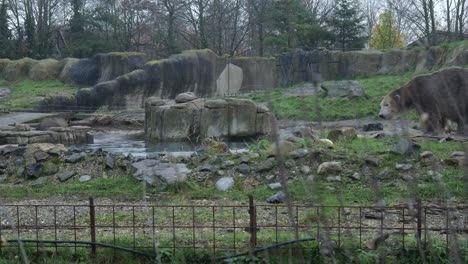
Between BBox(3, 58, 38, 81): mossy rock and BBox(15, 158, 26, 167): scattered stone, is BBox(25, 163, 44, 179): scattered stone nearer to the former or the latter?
BBox(15, 158, 26, 167): scattered stone

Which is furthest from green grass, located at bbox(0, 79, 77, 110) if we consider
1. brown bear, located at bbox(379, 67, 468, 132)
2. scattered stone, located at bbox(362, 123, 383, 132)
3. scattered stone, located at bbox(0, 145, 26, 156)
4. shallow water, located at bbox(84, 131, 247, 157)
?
brown bear, located at bbox(379, 67, 468, 132)

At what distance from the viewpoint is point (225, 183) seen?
975cm

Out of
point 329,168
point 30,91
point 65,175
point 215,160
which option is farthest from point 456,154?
point 30,91

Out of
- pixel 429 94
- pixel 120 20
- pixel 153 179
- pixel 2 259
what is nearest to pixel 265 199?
pixel 153 179

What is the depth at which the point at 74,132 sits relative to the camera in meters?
20.2

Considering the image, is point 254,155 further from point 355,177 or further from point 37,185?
point 37,185

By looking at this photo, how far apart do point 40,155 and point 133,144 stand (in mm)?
7539

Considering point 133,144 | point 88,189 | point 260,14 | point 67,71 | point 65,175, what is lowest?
point 133,144

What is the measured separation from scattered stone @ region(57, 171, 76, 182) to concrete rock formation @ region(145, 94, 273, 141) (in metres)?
9.02

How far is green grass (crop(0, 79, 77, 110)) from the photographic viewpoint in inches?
1190

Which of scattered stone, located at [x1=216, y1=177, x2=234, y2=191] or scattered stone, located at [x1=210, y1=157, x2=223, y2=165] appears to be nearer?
scattered stone, located at [x1=216, y1=177, x2=234, y2=191]

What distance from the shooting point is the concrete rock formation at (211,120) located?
2008 centimetres

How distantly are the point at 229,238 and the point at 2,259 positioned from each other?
2.14 meters

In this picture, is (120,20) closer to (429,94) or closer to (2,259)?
(429,94)
